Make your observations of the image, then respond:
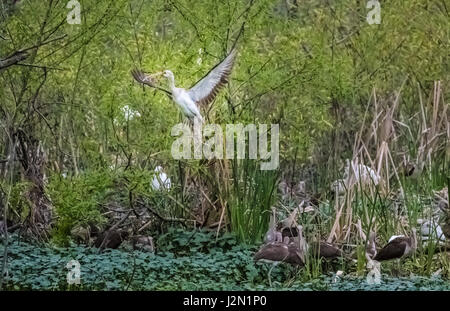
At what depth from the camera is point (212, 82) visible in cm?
725

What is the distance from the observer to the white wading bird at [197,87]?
7164 millimetres

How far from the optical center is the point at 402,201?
752cm

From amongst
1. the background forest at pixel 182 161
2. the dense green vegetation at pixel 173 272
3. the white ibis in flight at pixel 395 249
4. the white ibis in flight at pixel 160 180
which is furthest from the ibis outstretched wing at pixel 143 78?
the white ibis in flight at pixel 395 249

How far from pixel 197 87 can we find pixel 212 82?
0.11 metres

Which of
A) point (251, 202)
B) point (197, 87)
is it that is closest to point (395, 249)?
point (251, 202)

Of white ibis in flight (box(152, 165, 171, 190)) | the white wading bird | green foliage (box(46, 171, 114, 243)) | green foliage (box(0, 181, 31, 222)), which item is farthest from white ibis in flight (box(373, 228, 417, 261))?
green foliage (box(0, 181, 31, 222))

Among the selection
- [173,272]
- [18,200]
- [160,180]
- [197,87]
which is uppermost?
[197,87]

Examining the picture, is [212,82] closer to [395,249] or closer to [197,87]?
[197,87]

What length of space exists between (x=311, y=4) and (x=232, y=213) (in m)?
2.76

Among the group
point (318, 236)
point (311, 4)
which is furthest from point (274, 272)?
point (311, 4)

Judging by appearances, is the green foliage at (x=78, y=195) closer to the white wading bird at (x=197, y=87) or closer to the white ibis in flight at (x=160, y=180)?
the white ibis in flight at (x=160, y=180)

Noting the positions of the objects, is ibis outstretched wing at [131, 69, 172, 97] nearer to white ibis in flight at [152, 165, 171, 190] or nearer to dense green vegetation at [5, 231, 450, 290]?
white ibis in flight at [152, 165, 171, 190]
